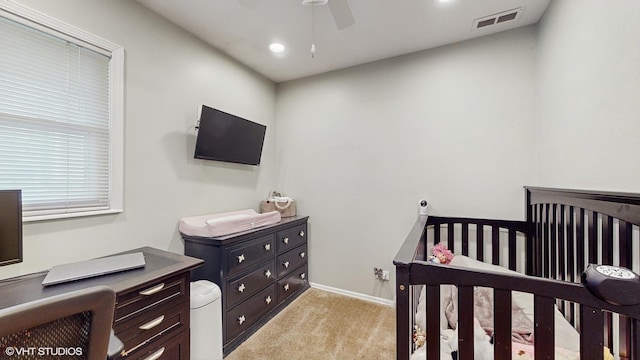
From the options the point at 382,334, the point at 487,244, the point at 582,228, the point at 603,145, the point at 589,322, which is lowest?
the point at 382,334

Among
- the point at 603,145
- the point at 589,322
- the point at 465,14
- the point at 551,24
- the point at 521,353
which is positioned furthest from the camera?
the point at 465,14

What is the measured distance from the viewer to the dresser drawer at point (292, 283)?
2.74 meters

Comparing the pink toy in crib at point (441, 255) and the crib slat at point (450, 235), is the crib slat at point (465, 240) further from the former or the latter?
the pink toy in crib at point (441, 255)

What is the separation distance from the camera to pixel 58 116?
161cm

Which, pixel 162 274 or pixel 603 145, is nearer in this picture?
pixel 603 145

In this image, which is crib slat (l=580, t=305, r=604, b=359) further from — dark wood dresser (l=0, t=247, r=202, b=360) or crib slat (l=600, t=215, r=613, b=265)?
dark wood dresser (l=0, t=247, r=202, b=360)

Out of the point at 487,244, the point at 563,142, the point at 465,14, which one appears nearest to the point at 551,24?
the point at 465,14

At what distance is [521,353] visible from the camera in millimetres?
1151

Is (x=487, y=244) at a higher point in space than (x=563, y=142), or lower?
lower

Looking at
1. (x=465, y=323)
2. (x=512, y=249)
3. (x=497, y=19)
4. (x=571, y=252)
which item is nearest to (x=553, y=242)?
(x=571, y=252)

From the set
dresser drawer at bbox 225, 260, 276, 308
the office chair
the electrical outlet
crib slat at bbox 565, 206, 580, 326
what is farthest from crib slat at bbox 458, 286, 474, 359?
the electrical outlet

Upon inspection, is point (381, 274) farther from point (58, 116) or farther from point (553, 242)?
point (58, 116)

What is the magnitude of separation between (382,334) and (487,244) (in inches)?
49.7

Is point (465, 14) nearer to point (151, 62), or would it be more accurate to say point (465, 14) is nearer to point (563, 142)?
point (563, 142)
